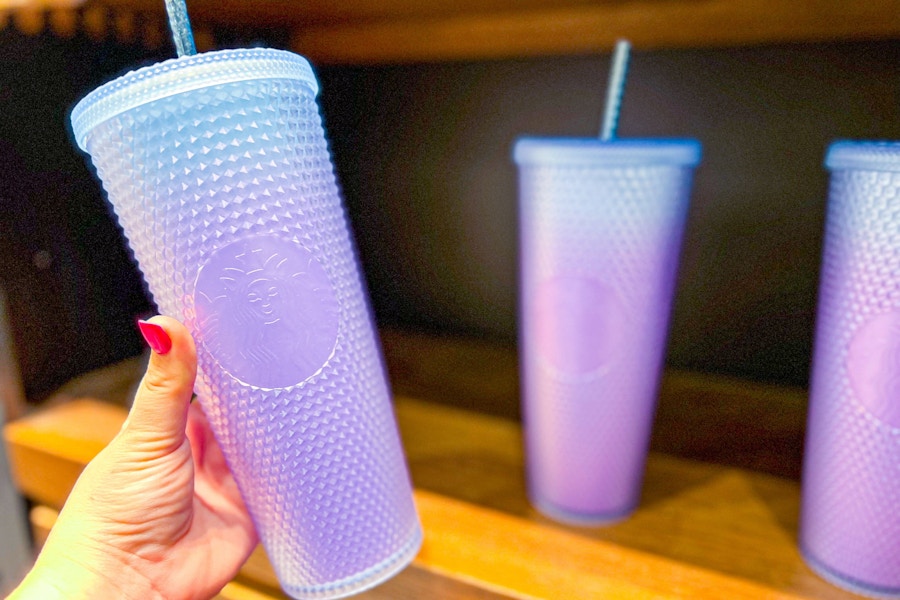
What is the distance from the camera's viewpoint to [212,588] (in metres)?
0.47

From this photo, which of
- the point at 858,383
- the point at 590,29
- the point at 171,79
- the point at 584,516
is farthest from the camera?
the point at 590,29

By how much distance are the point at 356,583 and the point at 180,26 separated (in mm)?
352

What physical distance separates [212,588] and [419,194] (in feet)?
1.82

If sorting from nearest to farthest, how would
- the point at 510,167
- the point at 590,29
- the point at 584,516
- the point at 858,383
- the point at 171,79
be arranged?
the point at 171,79 → the point at 858,383 → the point at 584,516 → the point at 590,29 → the point at 510,167

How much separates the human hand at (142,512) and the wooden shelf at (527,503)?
9 cm

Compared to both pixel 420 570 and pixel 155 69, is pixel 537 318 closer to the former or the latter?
pixel 420 570

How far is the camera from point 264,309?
36 cm

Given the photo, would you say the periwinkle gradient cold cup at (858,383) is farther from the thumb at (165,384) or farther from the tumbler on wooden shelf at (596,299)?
the thumb at (165,384)

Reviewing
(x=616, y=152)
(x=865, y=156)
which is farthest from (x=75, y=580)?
(x=865, y=156)

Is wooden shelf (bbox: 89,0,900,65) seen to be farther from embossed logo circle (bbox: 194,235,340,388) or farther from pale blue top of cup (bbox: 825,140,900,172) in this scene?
embossed logo circle (bbox: 194,235,340,388)

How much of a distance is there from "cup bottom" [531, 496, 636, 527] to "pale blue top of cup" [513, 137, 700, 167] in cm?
28

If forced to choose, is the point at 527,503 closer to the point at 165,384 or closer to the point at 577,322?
the point at 577,322

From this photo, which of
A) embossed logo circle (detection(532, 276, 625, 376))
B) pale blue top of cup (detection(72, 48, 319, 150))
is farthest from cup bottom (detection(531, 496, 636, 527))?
pale blue top of cup (detection(72, 48, 319, 150))

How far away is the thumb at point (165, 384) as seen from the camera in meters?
0.34
